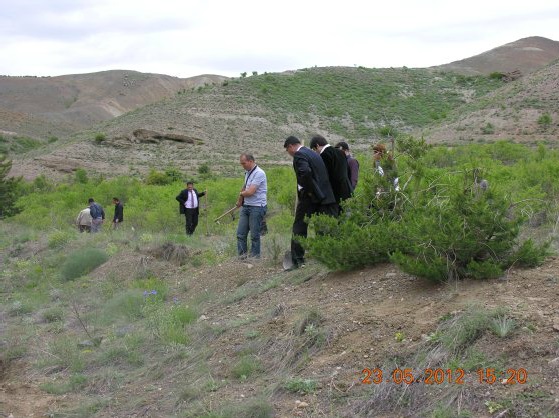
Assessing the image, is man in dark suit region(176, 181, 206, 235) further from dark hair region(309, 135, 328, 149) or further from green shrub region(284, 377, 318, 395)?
green shrub region(284, 377, 318, 395)

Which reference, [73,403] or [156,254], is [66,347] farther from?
[156,254]

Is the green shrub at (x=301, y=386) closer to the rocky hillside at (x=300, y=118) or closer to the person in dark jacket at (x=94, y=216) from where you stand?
the person in dark jacket at (x=94, y=216)

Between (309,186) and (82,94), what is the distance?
13352 centimetres

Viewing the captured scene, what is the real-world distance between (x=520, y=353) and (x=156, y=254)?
8.44m

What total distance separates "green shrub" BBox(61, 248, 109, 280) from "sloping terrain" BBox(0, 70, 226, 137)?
90.5 m

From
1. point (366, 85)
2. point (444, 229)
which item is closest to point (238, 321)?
point (444, 229)

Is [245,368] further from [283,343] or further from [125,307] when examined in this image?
[125,307]

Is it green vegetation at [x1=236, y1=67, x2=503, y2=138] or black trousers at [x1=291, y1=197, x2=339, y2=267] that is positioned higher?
green vegetation at [x1=236, y1=67, x2=503, y2=138]

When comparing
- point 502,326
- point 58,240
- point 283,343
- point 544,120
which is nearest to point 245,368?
point 283,343

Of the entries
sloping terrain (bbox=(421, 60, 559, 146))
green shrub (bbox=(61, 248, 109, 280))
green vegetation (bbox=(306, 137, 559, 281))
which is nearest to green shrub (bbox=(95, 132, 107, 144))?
sloping terrain (bbox=(421, 60, 559, 146))

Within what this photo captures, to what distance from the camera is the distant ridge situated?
92125mm

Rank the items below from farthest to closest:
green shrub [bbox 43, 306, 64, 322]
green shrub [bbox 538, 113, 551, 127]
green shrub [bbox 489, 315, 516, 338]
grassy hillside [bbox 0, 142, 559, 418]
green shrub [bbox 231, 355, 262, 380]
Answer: green shrub [bbox 538, 113, 551, 127], green shrub [bbox 43, 306, 64, 322], green shrub [bbox 231, 355, 262, 380], green shrub [bbox 489, 315, 516, 338], grassy hillside [bbox 0, 142, 559, 418]

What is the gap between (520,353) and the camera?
4383 millimetres
